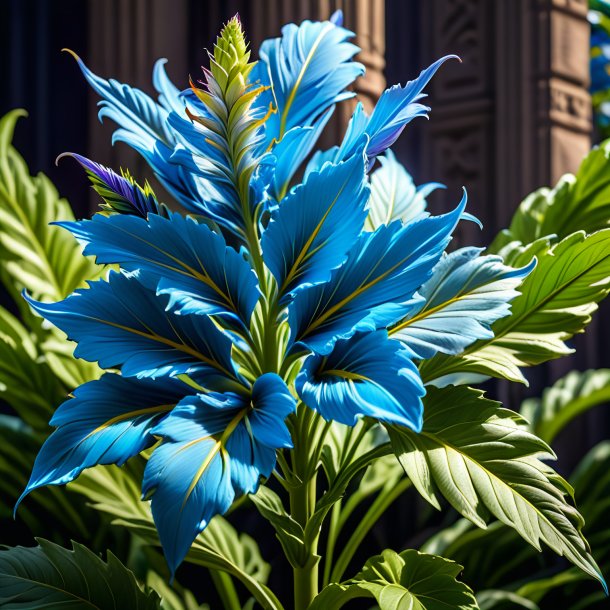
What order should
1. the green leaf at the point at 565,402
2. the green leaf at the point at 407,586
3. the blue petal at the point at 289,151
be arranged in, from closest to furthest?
the green leaf at the point at 407,586 < the blue petal at the point at 289,151 < the green leaf at the point at 565,402

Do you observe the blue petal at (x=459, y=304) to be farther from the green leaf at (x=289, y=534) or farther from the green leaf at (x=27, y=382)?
the green leaf at (x=27, y=382)

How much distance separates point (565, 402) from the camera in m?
1.23

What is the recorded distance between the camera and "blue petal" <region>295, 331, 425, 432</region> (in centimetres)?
68

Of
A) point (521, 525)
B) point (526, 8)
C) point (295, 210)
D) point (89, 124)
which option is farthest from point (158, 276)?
point (526, 8)

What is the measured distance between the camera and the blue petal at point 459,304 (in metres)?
0.78

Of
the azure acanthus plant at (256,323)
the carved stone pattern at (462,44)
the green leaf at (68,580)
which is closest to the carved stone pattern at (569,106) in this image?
the carved stone pattern at (462,44)

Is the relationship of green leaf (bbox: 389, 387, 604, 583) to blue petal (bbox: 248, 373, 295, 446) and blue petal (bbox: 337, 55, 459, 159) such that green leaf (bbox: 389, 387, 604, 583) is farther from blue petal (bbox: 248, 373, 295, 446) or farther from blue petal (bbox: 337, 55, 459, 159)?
blue petal (bbox: 337, 55, 459, 159)

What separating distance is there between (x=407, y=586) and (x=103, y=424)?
34 centimetres

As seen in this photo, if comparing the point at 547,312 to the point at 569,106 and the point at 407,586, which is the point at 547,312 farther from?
A: the point at 569,106

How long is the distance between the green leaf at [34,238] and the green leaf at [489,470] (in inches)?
22.9

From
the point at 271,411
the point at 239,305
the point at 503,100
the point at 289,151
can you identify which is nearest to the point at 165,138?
the point at 289,151

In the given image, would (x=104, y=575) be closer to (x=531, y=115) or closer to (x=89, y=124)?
(x=89, y=124)

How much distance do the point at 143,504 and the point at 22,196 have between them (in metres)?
0.50

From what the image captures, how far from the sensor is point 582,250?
35.6 inches
